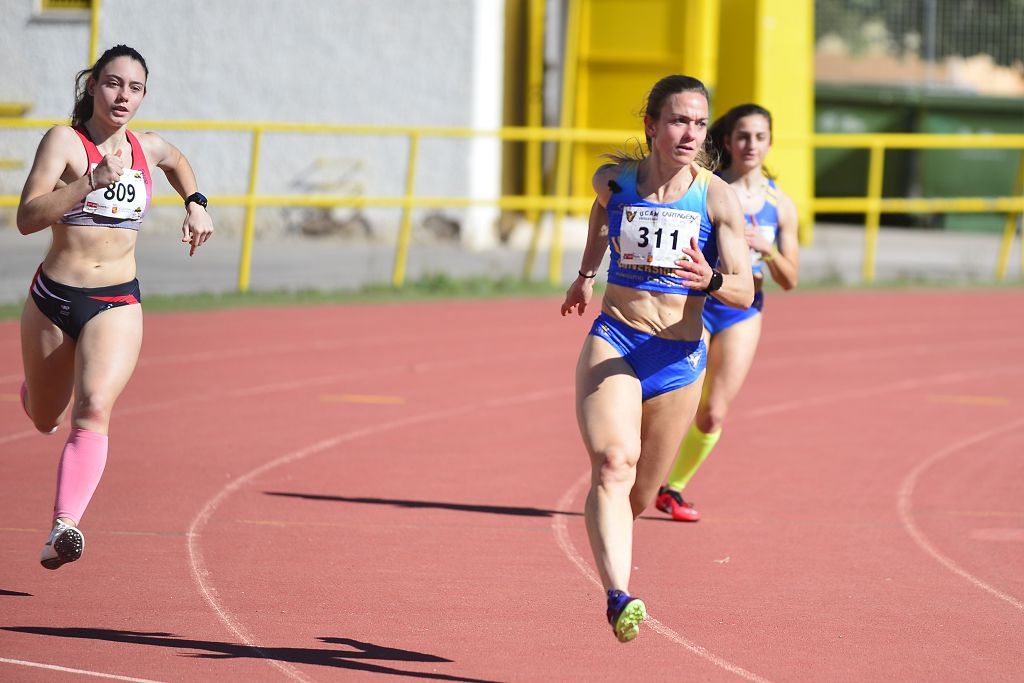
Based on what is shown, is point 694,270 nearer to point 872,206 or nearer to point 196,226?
point 196,226

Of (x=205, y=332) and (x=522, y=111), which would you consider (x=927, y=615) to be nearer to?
(x=205, y=332)

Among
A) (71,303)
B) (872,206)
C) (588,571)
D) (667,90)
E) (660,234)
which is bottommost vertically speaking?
(588,571)

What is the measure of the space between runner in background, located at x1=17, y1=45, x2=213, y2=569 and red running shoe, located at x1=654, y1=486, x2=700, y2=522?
9.43 feet

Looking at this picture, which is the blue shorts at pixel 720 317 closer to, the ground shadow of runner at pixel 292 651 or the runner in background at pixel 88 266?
the runner in background at pixel 88 266

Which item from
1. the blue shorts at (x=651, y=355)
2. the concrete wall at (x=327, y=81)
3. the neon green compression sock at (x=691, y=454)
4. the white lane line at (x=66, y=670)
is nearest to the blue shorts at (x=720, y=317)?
the neon green compression sock at (x=691, y=454)

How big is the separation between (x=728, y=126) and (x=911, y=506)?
225cm

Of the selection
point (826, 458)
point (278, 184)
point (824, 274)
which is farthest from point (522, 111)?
point (826, 458)

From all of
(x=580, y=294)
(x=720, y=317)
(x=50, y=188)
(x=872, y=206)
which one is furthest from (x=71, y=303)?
(x=872, y=206)

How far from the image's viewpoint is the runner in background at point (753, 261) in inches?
309

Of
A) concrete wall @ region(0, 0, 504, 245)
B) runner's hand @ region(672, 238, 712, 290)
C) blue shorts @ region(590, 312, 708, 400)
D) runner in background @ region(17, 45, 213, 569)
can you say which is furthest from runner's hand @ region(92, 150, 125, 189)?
concrete wall @ region(0, 0, 504, 245)

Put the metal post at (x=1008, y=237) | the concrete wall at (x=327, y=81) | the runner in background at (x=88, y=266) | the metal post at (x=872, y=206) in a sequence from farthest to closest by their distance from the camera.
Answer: the concrete wall at (x=327, y=81), the metal post at (x=1008, y=237), the metal post at (x=872, y=206), the runner in background at (x=88, y=266)

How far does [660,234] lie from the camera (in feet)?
19.0

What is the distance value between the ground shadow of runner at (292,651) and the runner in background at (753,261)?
2728 mm

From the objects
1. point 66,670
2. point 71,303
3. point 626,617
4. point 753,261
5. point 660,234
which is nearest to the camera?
point 626,617
